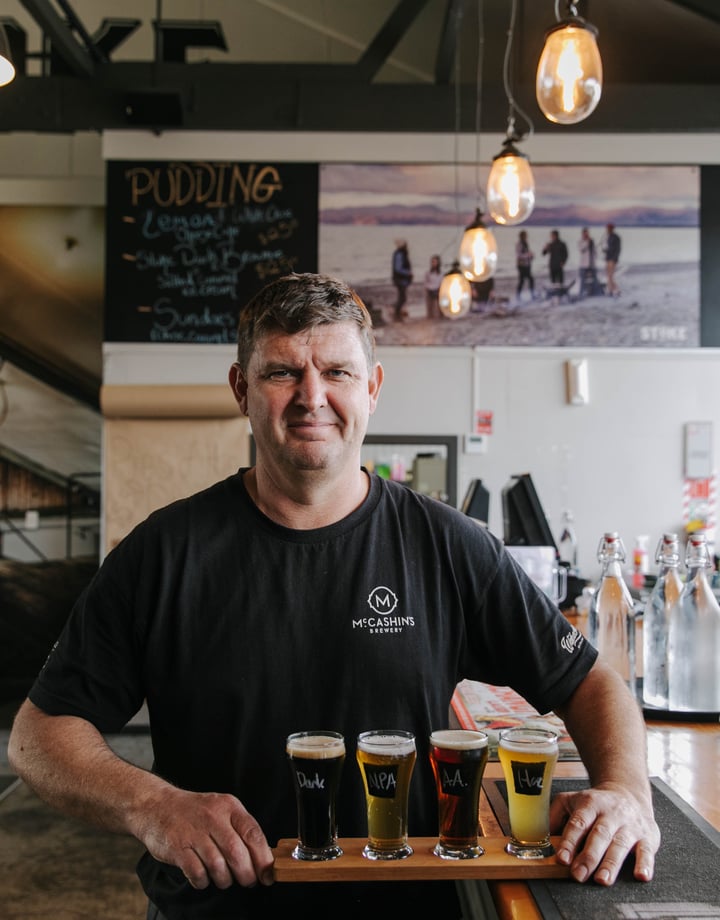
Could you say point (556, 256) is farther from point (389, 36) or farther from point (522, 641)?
point (522, 641)

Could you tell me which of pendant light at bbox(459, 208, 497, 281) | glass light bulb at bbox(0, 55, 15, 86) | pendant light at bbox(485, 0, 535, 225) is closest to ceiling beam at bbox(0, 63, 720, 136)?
pendant light at bbox(459, 208, 497, 281)

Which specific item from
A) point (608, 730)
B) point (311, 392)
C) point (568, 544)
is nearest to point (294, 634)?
point (311, 392)

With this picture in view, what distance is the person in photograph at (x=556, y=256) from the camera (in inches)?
227

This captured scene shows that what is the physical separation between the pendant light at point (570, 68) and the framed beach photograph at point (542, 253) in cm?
324

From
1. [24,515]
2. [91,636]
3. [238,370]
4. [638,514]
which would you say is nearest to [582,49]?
[238,370]

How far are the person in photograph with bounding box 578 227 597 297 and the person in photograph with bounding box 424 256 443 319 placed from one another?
2.93 feet

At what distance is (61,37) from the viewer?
5.18m

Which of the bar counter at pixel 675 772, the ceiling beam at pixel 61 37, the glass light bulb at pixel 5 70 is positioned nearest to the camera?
the bar counter at pixel 675 772

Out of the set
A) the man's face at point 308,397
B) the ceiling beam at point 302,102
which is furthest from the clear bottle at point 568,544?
the man's face at point 308,397

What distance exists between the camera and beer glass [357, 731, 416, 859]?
1.21 m

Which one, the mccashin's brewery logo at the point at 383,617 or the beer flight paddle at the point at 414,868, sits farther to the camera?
the mccashin's brewery logo at the point at 383,617

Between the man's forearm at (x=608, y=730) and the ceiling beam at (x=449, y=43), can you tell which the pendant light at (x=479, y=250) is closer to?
the ceiling beam at (x=449, y=43)

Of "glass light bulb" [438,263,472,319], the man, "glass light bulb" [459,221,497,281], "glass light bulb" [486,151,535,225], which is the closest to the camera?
the man

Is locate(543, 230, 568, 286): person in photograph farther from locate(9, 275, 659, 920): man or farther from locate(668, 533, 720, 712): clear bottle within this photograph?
locate(9, 275, 659, 920): man
